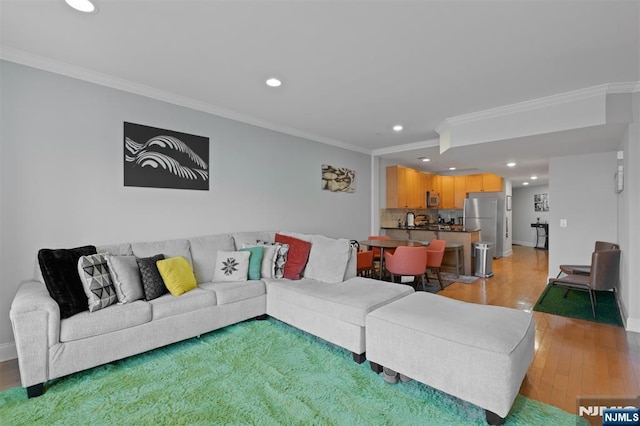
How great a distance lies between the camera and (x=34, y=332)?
2.06m

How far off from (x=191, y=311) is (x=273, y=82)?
96.2 inches

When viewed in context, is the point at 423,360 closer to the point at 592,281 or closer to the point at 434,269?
the point at 592,281

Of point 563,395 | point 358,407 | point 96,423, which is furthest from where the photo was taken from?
point 563,395

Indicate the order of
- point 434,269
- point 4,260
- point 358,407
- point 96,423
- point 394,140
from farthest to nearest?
point 394,140 → point 434,269 → point 4,260 → point 358,407 → point 96,423

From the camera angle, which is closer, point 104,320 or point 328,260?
point 104,320

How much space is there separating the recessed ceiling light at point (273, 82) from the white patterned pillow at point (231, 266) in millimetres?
1930

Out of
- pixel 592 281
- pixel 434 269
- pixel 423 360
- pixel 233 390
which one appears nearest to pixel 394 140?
pixel 434 269

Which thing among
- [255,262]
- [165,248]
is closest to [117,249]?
[165,248]

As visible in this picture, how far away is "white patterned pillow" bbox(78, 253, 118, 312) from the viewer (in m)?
2.45

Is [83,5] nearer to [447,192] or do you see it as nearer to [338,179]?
[338,179]

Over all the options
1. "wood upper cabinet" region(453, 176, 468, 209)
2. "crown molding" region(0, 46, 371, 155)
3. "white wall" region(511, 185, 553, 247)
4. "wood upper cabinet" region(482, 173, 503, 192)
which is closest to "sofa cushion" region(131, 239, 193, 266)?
"crown molding" region(0, 46, 371, 155)

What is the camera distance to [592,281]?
143 inches

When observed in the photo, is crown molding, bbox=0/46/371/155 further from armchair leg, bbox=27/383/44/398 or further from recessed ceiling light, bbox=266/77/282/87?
armchair leg, bbox=27/383/44/398

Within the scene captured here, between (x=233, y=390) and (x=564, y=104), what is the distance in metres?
4.36
